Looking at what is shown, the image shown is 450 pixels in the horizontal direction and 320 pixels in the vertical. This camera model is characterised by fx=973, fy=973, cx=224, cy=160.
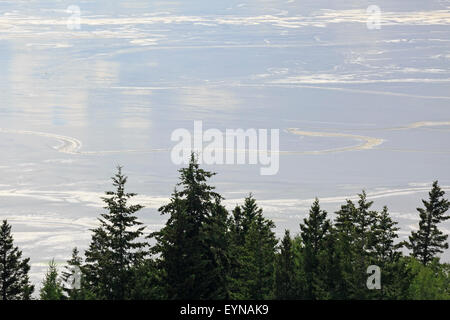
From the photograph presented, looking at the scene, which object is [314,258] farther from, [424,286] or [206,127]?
[206,127]

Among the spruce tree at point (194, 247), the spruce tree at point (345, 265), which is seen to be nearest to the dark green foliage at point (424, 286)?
the spruce tree at point (345, 265)

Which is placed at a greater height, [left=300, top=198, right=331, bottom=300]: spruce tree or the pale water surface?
the pale water surface

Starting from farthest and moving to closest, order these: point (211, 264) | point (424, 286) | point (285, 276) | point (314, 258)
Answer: point (424, 286), point (314, 258), point (285, 276), point (211, 264)

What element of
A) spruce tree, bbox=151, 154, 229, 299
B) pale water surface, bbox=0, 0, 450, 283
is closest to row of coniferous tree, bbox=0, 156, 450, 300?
spruce tree, bbox=151, 154, 229, 299

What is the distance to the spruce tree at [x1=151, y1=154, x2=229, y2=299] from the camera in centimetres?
2452

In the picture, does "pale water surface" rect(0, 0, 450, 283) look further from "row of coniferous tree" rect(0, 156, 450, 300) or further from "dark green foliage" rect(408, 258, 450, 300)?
"row of coniferous tree" rect(0, 156, 450, 300)

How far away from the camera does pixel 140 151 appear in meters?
119

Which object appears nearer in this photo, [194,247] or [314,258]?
[194,247]

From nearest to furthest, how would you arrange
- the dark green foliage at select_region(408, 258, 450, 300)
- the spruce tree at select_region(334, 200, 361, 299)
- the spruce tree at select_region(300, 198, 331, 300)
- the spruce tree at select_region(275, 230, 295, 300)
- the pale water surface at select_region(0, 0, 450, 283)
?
the spruce tree at select_region(275, 230, 295, 300) → the spruce tree at select_region(334, 200, 361, 299) → the spruce tree at select_region(300, 198, 331, 300) → the dark green foliage at select_region(408, 258, 450, 300) → the pale water surface at select_region(0, 0, 450, 283)

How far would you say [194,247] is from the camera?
2477cm

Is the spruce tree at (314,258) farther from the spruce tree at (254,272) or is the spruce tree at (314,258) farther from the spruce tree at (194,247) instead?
the spruce tree at (194,247)

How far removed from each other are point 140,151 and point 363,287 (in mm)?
94443

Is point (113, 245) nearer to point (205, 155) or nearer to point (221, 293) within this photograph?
point (221, 293)

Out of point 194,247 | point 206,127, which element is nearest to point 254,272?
point 194,247
